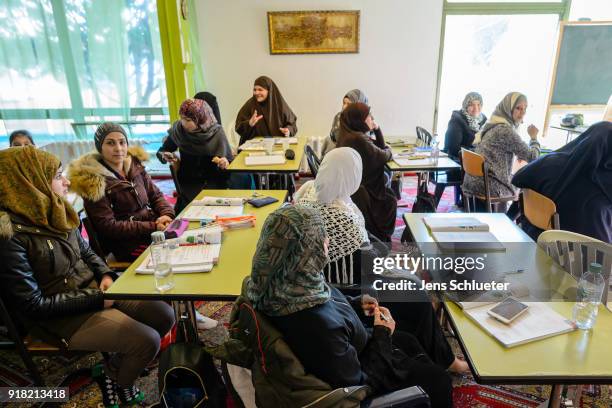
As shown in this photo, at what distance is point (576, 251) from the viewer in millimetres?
Result: 1681

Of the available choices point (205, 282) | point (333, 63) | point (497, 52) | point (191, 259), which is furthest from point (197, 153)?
point (497, 52)

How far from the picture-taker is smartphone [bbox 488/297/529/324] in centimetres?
131

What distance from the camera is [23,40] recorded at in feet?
14.0

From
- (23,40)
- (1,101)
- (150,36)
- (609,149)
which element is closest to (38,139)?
(1,101)

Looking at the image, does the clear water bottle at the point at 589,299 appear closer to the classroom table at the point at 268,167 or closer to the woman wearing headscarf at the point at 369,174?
the woman wearing headscarf at the point at 369,174

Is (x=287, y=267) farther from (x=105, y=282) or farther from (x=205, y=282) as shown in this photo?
(x=105, y=282)

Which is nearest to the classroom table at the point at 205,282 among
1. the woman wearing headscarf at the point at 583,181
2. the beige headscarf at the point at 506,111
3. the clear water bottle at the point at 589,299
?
the clear water bottle at the point at 589,299

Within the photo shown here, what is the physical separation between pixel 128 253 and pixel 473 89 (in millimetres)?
4776

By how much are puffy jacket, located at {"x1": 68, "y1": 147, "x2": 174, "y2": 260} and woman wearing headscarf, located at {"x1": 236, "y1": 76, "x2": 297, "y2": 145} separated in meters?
1.94

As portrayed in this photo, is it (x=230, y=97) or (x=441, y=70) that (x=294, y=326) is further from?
(x=441, y=70)

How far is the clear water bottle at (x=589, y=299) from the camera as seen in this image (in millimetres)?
1315

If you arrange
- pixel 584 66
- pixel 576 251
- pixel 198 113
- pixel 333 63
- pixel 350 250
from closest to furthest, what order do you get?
pixel 576 251, pixel 350 250, pixel 198 113, pixel 584 66, pixel 333 63

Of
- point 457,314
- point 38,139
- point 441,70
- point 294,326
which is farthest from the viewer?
point 441,70

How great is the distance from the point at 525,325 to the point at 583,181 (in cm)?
127
